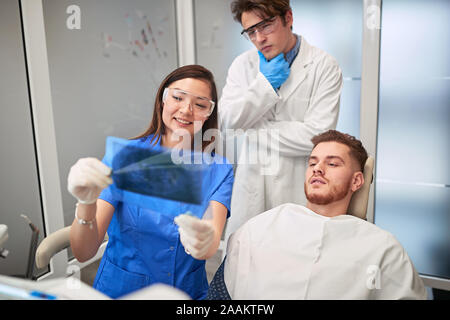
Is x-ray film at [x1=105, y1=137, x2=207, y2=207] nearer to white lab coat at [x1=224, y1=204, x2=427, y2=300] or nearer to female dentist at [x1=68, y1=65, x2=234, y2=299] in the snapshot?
female dentist at [x1=68, y1=65, x2=234, y2=299]

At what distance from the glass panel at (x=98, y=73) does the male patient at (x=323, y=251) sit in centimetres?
72

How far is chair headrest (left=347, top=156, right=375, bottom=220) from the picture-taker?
145cm

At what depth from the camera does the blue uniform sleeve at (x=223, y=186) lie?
119 cm

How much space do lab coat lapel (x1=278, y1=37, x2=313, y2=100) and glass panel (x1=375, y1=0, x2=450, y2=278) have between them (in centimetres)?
62

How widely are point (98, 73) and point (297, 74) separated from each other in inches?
35.4

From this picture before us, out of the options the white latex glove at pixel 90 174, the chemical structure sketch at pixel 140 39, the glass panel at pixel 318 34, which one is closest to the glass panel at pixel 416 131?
the glass panel at pixel 318 34

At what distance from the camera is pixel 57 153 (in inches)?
61.6

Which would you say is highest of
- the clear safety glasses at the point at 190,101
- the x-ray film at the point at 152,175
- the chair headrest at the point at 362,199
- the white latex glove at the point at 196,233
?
the clear safety glasses at the point at 190,101

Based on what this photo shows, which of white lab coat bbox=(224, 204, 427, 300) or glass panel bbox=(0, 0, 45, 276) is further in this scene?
glass panel bbox=(0, 0, 45, 276)

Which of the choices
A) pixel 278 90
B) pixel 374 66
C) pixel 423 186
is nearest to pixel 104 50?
pixel 278 90

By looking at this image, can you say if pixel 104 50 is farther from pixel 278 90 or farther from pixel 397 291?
pixel 397 291

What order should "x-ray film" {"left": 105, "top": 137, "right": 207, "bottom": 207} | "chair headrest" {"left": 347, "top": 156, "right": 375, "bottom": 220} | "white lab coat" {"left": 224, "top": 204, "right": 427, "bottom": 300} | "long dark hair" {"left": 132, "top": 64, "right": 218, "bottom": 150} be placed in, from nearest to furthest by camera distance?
"x-ray film" {"left": 105, "top": 137, "right": 207, "bottom": 207}
"white lab coat" {"left": 224, "top": 204, "right": 427, "bottom": 300}
"long dark hair" {"left": 132, "top": 64, "right": 218, "bottom": 150}
"chair headrest" {"left": 347, "top": 156, "right": 375, "bottom": 220}

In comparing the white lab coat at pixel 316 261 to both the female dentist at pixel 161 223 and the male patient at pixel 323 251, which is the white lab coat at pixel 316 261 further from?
the female dentist at pixel 161 223

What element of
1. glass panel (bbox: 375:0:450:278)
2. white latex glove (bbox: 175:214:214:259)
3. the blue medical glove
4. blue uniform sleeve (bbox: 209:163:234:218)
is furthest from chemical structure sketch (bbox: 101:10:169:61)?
glass panel (bbox: 375:0:450:278)
